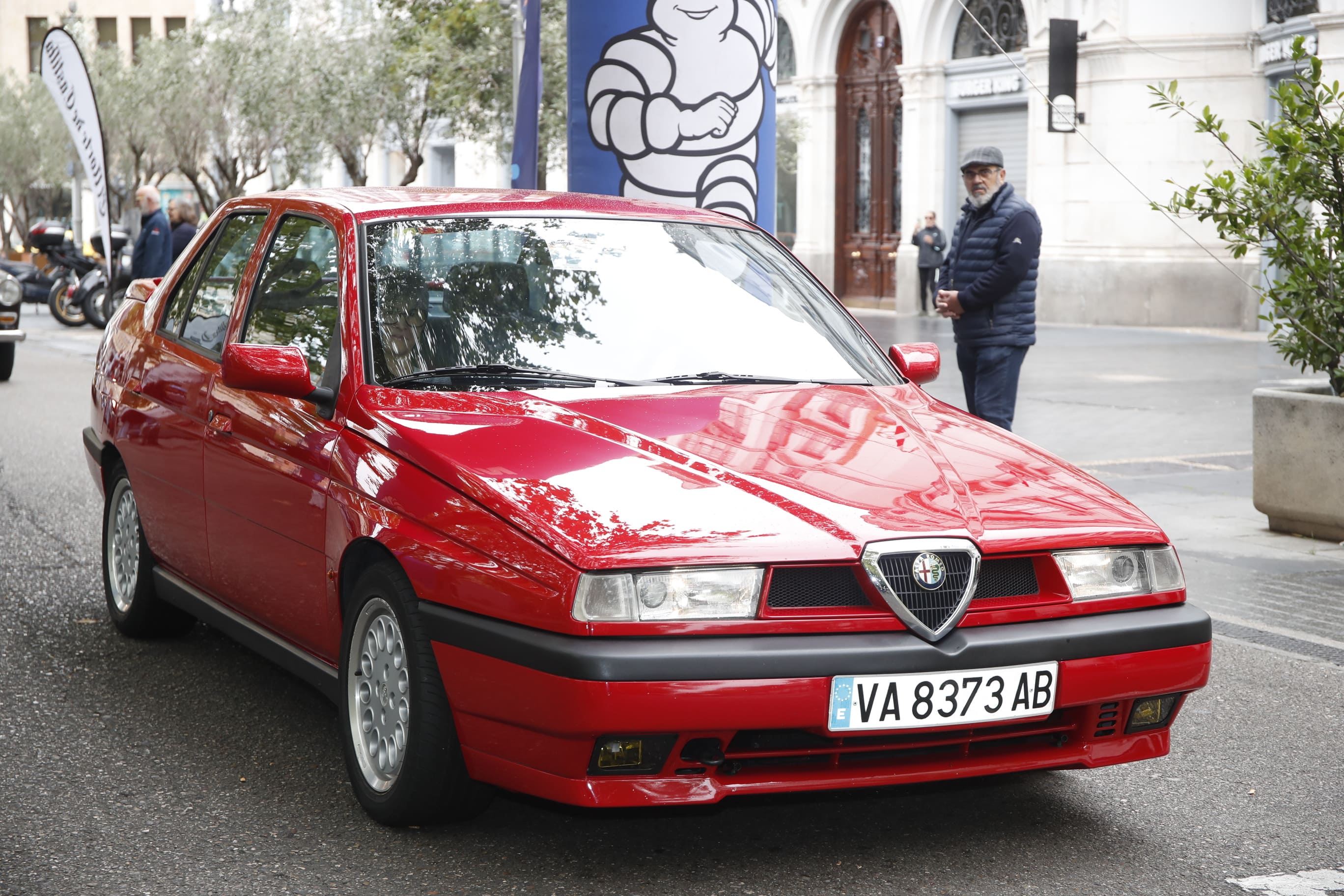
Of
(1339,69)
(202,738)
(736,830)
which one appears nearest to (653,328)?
(736,830)

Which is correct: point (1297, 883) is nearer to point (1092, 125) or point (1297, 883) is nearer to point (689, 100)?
point (689, 100)

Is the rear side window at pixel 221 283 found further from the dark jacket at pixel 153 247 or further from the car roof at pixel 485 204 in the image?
the dark jacket at pixel 153 247

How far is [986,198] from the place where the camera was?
864 cm

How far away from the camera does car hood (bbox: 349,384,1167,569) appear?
3.52 metres

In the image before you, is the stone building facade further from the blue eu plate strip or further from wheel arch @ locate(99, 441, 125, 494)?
the blue eu plate strip

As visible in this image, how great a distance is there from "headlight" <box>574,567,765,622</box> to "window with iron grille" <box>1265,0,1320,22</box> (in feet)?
72.6

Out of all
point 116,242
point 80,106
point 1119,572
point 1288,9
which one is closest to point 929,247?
point 1288,9

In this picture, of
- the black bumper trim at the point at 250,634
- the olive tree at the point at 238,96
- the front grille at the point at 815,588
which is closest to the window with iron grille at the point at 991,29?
the olive tree at the point at 238,96

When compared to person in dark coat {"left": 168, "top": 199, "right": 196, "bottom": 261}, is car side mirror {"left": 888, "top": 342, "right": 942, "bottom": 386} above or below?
below

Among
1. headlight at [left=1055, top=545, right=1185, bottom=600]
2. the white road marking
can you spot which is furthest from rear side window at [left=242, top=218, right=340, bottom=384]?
the white road marking

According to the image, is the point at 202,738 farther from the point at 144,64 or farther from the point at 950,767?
the point at 144,64

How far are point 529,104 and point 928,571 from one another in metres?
8.65

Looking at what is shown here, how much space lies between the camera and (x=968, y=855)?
389 cm

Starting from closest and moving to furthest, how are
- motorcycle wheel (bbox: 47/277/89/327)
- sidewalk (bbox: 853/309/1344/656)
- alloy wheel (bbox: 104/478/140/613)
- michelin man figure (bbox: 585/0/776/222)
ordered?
alloy wheel (bbox: 104/478/140/613) → sidewalk (bbox: 853/309/1344/656) → michelin man figure (bbox: 585/0/776/222) → motorcycle wheel (bbox: 47/277/89/327)
